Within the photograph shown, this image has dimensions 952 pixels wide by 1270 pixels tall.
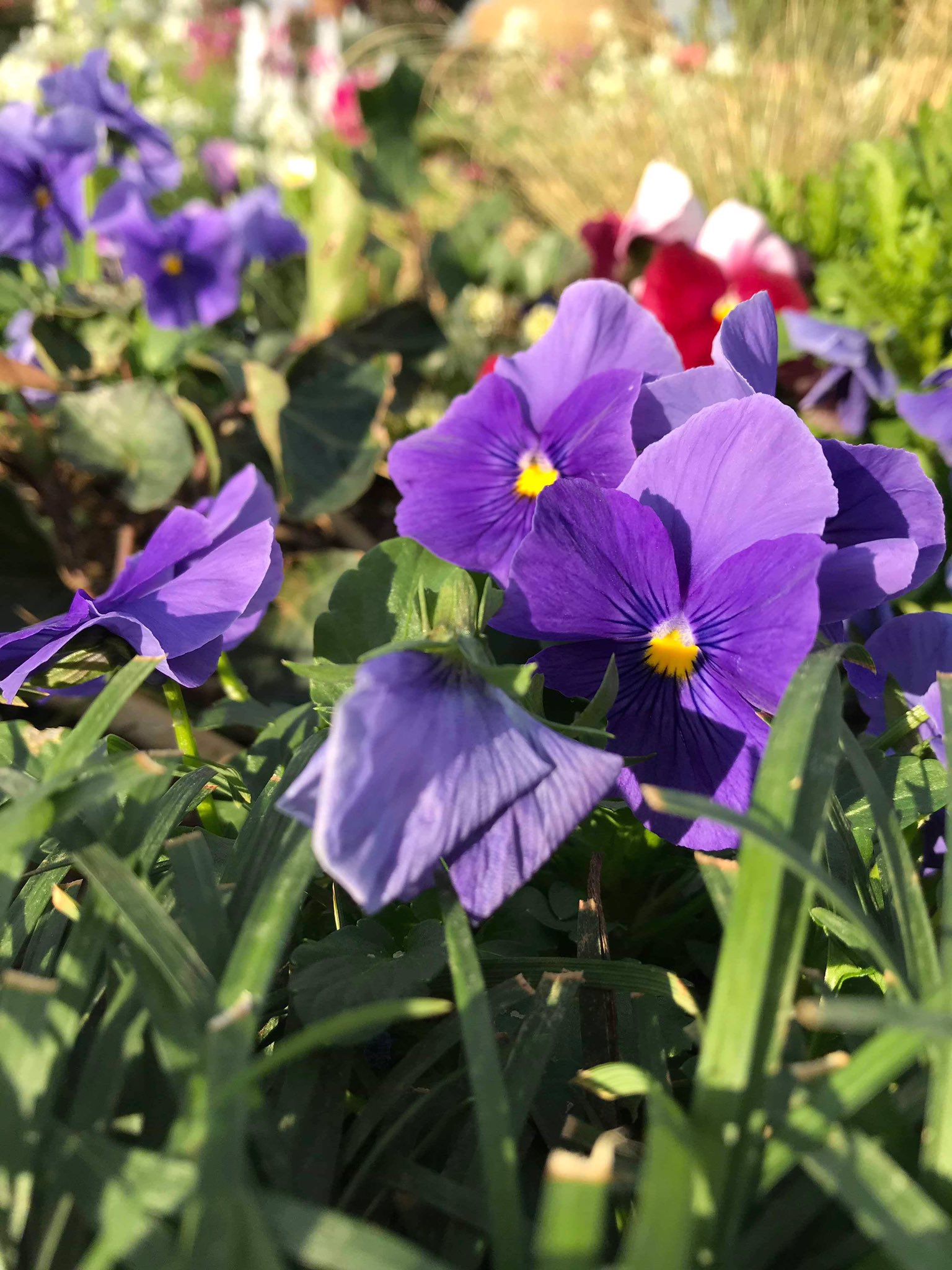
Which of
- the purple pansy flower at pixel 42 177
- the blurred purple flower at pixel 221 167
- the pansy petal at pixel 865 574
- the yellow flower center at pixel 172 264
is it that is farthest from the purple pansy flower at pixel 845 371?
the blurred purple flower at pixel 221 167

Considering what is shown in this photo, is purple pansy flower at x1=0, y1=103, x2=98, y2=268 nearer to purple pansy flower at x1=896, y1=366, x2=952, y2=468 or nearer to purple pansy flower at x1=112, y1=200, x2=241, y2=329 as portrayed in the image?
purple pansy flower at x1=112, y1=200, x2=241, y2=329

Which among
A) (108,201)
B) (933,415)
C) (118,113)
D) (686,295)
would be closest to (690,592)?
(933,415)

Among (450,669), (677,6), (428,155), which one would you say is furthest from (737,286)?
(677,6)

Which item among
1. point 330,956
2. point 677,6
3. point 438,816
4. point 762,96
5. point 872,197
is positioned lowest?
point 330,956

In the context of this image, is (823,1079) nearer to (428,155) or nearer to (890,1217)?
(890,1217)

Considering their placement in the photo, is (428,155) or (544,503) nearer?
(544,503)

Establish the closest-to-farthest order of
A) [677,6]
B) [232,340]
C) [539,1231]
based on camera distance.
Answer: [539,1231], [232,340], [677,6]

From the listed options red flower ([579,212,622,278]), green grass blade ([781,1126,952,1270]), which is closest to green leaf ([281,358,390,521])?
red flower ([579,212,622,278])
